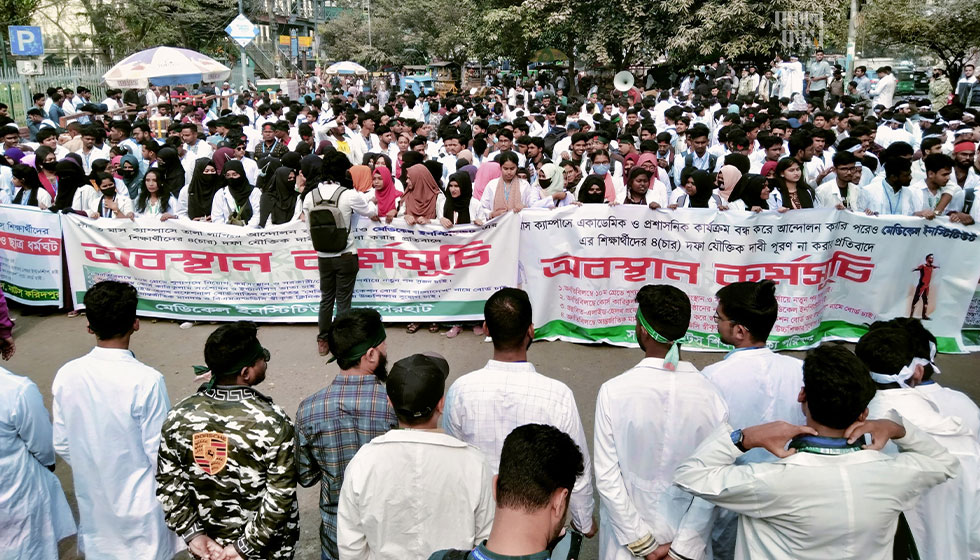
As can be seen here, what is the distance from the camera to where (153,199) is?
7.46m

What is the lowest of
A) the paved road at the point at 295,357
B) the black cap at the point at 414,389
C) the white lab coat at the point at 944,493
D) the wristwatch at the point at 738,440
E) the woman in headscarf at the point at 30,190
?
the paved road at the point at 295,357

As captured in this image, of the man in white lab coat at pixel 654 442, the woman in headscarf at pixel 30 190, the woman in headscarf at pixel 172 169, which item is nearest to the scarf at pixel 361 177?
the woman in headscarf at pixel 172 169

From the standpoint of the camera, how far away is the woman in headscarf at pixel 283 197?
7.34 meters

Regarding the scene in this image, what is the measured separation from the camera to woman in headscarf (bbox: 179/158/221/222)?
7672 mm

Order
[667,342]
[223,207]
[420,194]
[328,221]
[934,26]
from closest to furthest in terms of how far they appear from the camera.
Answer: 1. [667,342]
2. [328,221]
3. [420,194]
4. [223,207]
5. [934,26]

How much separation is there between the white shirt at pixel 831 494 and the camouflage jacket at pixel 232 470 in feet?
4.97

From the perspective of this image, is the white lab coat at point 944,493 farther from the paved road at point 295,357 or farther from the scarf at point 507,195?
the scarf at point 507,195

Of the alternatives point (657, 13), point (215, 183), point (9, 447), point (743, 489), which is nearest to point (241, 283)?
point (215, 183)

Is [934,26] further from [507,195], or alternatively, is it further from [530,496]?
[530,496]

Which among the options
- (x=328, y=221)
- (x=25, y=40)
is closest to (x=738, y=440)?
(x=328, y=221)

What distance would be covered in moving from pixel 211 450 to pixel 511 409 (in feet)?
3.66

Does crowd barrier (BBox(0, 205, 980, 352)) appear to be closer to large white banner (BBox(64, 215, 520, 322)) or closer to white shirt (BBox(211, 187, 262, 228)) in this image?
large white banner (BBox(64, 215, 520, 322))

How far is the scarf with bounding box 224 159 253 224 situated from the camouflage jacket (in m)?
5.18

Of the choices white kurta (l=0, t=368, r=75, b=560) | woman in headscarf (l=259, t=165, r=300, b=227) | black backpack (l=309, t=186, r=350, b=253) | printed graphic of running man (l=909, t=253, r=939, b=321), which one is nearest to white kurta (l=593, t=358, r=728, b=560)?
white kurta (l=0, t=368, r=75, b=560)
